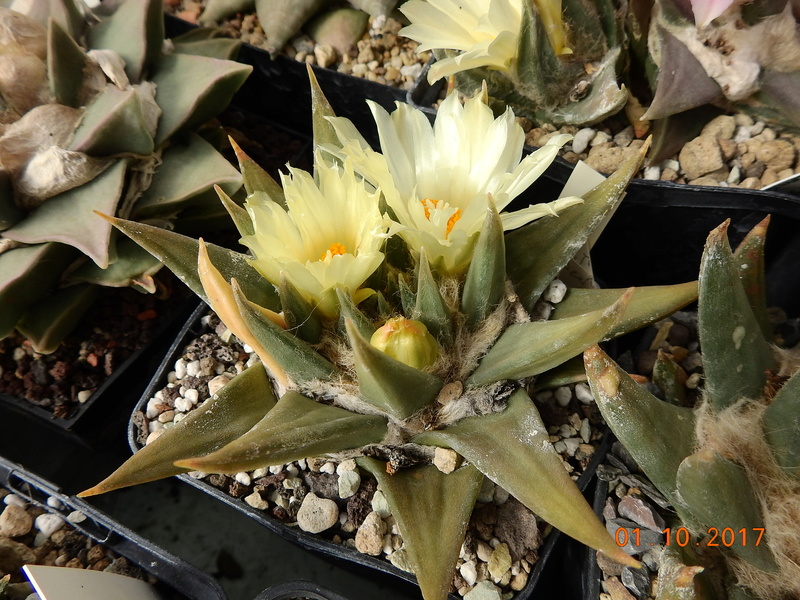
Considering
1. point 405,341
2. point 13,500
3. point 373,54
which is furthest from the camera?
point 373,54

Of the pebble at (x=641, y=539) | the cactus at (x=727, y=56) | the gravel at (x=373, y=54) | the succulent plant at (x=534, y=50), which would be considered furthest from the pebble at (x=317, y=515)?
the gravel at (x=373, y=54)

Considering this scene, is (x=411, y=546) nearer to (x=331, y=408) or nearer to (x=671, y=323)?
(x=331, y=408)

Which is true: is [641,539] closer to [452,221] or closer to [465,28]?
[452,221]

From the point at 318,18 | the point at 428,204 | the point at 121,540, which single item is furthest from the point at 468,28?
the point at 121,540

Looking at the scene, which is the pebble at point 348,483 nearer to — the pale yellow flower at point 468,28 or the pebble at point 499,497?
the pebble at point 499,497

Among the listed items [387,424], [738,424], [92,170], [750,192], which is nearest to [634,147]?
[750,192]
